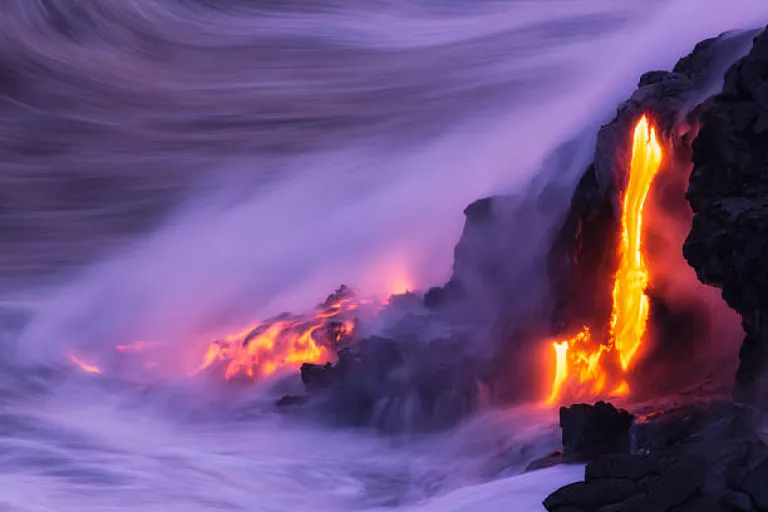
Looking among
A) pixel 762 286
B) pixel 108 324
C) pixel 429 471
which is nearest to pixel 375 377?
pixel 429 471

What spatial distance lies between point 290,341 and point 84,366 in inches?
75.2

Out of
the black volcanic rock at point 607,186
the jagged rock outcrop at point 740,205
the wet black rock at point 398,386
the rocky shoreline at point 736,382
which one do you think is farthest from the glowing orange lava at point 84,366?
the jagged rock outcrop at point 740,205

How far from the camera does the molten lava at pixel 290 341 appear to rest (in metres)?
8.21

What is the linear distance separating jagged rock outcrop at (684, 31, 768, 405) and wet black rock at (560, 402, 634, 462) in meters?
0.53

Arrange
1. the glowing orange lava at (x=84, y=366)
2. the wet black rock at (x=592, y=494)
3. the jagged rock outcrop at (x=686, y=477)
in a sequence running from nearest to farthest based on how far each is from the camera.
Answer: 1. the jagged rock outcrop at (x=686, y=477)
2. the wet black rock at (x=592, y=494)
3. the glowing orange lava at (x=84, y=366)

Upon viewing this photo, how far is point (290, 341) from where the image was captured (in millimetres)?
8547

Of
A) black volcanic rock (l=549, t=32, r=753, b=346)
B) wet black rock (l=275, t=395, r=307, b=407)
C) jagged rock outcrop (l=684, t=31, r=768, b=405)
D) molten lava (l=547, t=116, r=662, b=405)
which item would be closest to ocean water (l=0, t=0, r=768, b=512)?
wet black rock (l=275, t=395, r=307, b=407)

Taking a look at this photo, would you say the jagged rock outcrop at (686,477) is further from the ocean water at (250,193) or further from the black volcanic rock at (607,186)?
the black volcanic rock at (607,186)

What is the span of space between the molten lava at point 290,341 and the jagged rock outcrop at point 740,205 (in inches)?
127

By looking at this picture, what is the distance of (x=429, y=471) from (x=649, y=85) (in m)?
2.41

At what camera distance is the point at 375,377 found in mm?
7414

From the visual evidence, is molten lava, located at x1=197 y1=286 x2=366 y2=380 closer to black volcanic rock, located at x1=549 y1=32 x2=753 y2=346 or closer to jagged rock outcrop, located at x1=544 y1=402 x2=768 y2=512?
black volcanic rock, located at x1=549 y1=32 x2=753 y2=346

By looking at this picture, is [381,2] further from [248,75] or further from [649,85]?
[649,85]

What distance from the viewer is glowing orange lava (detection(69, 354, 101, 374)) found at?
30.3 feet
